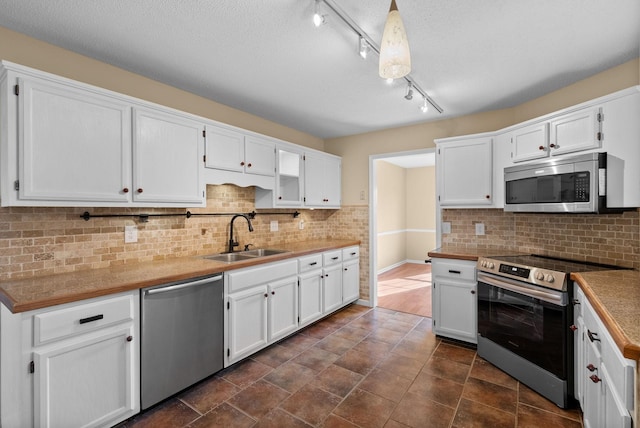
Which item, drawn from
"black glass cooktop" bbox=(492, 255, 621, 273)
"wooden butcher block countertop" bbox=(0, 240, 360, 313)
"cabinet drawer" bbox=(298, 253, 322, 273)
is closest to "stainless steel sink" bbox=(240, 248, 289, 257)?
"cabinet drawer" bbox=(298, 253, 322, 273)

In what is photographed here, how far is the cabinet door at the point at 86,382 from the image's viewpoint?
1.53 meters

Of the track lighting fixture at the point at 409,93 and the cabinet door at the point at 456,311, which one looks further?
the cabinet door at the point at 456,311

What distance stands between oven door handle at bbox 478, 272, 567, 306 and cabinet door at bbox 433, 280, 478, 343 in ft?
0.90

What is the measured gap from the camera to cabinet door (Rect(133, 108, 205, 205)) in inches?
86.5

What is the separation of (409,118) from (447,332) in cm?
246

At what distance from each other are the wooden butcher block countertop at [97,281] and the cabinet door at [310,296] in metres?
0.82

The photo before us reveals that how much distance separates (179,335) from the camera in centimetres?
210

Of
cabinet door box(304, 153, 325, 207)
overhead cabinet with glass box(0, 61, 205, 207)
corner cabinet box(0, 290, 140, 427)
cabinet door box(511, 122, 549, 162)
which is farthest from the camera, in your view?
cabinet door box(304, 153, 325, 207)

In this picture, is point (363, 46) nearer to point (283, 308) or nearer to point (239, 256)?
point (239, 256)

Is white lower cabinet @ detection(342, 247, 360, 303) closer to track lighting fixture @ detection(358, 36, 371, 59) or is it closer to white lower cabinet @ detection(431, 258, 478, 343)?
white lower cabinet @ detection(431, 258, 478, 343)

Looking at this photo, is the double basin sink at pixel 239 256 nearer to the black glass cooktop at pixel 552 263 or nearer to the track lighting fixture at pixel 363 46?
the track lighting fixture at pixel 363 46

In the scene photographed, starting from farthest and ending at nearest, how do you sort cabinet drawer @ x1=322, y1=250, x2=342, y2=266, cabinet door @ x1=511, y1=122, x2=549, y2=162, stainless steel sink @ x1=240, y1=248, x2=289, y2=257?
cabinet drawer @ x1=322, y1=250, x2=342, y2=266
stainless steel sink @ x1=240, y1=248, x2=289, y2=257
cabinet door @ x1=511, y1=122, x2=549, y2=162

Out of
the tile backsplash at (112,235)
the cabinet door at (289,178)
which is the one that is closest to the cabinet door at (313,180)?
the cabinet door at (289,178)

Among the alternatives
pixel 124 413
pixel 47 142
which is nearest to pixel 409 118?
pixel 47 142
